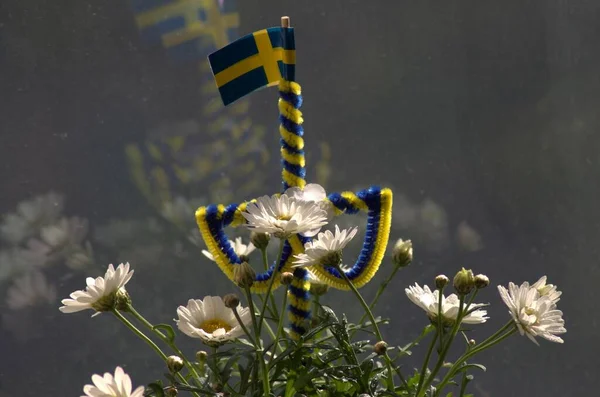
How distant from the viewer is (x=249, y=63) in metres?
0.84

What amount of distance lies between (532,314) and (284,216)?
9.2 inches

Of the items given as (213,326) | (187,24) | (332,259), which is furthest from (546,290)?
(187,24)

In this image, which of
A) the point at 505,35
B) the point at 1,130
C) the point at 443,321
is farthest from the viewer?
the point at 505,35

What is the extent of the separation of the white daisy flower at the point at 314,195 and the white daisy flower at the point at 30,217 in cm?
54

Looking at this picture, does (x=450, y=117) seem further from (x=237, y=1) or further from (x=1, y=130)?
(x=1, y=130)

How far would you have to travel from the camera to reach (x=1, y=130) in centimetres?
118

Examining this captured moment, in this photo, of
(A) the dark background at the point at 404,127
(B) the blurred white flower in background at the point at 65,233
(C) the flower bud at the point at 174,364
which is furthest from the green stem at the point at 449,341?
(B) the blurred white flower in background at the point at 65,233

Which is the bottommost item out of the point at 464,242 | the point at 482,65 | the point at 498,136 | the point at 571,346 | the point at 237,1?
the point at 571,346

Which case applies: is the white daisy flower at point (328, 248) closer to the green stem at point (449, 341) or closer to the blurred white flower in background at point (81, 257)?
the green stem at point (449, 341)

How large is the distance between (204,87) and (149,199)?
0.19m

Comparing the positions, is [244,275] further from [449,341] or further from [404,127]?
[404,127]

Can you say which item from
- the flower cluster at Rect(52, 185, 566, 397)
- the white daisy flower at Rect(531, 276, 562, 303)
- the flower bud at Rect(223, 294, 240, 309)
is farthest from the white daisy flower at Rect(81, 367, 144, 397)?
the white daisy flower at Rect(531, 276, 562, 303)

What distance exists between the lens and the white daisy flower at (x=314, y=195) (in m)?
0.79

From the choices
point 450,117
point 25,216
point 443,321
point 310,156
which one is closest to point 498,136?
point 450,117
